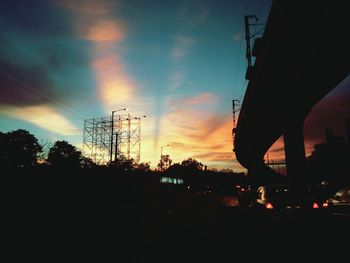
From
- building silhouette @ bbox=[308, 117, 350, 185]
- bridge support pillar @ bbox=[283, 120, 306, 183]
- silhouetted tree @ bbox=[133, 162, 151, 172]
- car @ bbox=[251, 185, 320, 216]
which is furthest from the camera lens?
building silhouette @ bbox=[308, 117, 350, 185]

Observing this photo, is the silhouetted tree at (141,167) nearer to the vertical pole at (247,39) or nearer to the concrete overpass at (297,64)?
the vertical pole at (247,39)

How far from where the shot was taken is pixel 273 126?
28.3 m

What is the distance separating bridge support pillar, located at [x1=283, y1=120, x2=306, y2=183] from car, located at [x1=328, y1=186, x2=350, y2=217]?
8700 mm

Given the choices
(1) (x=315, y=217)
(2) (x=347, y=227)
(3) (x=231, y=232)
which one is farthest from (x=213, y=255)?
(1) (x=315, y=217)

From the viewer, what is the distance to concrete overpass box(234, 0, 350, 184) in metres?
11.6

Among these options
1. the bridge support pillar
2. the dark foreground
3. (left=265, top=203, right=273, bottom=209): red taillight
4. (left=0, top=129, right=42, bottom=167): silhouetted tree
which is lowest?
the dark foreground

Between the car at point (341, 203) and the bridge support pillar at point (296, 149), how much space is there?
8700 mm

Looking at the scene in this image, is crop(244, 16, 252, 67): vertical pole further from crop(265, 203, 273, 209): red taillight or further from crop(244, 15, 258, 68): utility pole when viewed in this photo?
crop(265, 203, 273, 209): red taillight

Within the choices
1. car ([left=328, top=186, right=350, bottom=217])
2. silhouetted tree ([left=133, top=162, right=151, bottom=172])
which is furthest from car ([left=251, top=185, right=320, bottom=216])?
silhouetted tree ([left=133, top=162, right=151, bottom=172])

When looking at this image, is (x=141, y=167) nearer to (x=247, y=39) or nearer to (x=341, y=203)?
(x=247, y=39)

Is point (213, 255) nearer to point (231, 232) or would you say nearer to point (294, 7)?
point (231, 232)

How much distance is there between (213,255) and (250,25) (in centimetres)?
2903

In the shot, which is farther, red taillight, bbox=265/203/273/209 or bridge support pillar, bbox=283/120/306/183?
bridge support pillar, bbox=283/120/306/183

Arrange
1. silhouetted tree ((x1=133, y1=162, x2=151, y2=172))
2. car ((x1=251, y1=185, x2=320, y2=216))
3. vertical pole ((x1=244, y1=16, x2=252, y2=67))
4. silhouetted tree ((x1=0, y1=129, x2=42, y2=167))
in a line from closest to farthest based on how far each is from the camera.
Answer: car ((x1=251, y1=185, x2=320, y2=216))
vertical pole ((x1=244, y1=16, x2=252, y2=67))
silhouetted tree ((x1=133, y1=162, x2=151, y2=172))
silhouetted tree ((x1=0, y1=129, x2=42, y2=167))
